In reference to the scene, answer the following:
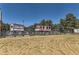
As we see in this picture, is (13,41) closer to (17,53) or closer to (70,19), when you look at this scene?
(17,53)

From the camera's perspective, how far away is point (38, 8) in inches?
439

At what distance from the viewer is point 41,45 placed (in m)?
11.1

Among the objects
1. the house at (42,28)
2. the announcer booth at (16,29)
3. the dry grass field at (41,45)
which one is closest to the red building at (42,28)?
the house at (42,28)

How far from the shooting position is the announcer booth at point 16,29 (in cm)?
1114

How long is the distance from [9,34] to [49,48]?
61 centimetres

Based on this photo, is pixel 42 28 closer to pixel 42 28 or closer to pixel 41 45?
pixel 42 28

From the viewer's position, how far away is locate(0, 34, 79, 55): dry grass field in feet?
36.5

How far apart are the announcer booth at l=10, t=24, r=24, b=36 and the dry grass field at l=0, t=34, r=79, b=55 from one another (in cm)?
7

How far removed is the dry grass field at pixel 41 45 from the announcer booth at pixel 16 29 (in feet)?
0.24

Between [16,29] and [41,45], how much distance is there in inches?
16.9

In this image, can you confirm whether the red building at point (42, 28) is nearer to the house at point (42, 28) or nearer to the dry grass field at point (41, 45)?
the house at point (42, 28)

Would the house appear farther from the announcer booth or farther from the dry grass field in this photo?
the announcer booth

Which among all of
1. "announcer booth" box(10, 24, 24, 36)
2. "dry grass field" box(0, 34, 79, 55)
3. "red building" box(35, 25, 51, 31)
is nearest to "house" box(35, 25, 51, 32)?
"red building" box(35, 25, 51, 31)

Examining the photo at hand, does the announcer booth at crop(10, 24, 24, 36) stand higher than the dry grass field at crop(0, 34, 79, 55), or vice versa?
the announcer booth at crop(10, 24, 24, 36)
